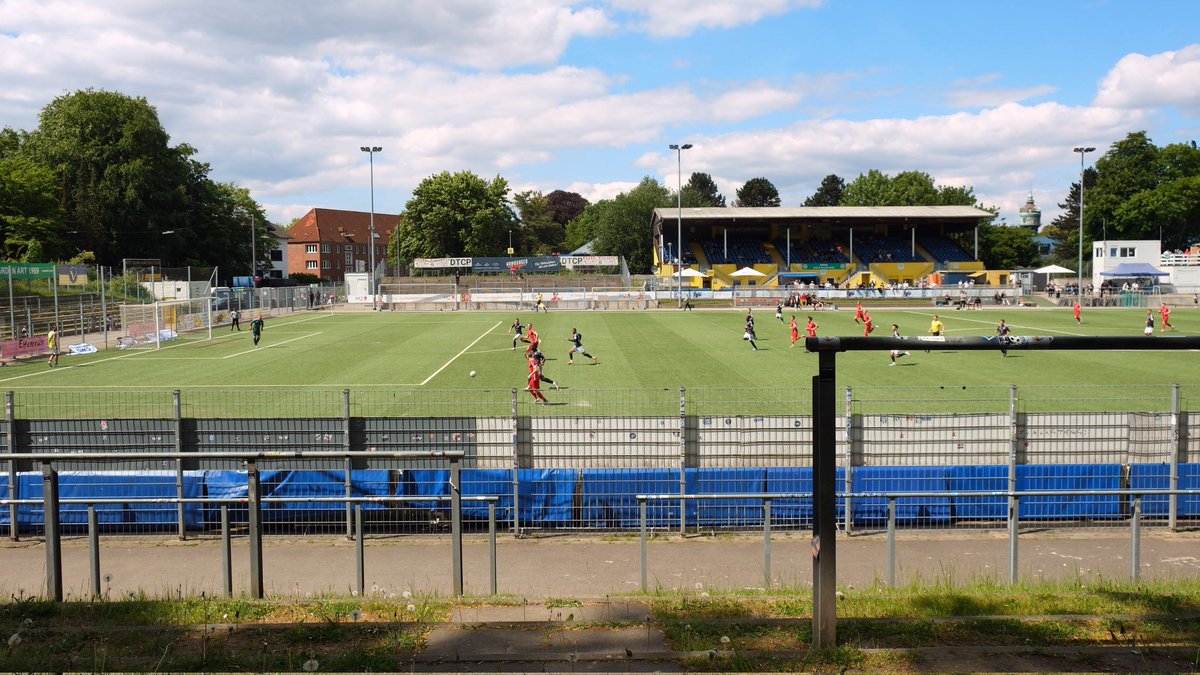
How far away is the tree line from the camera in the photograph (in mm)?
74750

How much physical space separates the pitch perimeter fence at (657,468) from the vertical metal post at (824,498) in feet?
20.4

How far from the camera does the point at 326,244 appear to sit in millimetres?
137125

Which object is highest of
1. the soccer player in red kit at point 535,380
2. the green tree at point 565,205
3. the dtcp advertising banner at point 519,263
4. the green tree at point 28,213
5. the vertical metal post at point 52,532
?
the green tree at point 565,205

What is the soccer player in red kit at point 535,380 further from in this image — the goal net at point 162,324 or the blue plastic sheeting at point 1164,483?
the goal net at point 162,324

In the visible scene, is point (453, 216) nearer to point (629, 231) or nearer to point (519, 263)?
point (519, 263)

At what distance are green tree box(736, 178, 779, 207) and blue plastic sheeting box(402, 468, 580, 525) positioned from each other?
5467 inches

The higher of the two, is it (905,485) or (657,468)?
(657,468)

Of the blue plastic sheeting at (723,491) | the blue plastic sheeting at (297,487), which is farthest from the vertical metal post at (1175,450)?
the blue plastic sheeting at (297,487)

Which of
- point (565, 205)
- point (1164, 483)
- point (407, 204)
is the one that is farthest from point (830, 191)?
point (1164, 483)

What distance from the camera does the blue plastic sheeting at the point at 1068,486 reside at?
37.7ft

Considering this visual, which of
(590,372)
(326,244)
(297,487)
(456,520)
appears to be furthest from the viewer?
(326,244)

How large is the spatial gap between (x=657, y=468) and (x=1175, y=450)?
6.72m

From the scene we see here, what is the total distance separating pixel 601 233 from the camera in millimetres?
117188

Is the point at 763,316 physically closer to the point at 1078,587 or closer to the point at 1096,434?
the point at 1096,434
